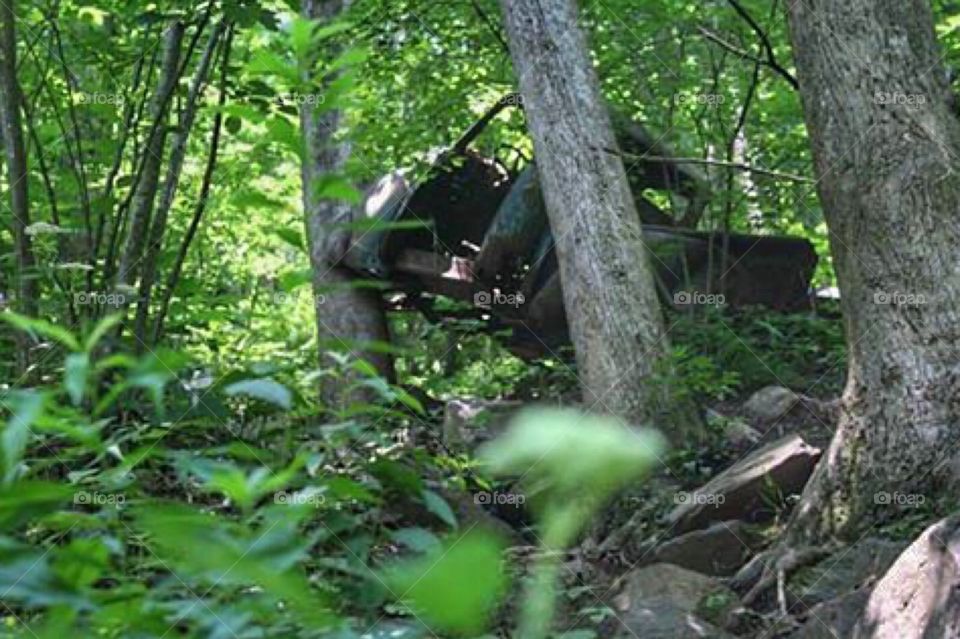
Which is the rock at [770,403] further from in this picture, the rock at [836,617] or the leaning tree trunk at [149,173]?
the leaning tree trunk at [149,173]

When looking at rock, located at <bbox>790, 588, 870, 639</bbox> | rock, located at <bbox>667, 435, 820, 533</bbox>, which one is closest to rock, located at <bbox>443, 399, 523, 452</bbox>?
rock, located at <bbox>667, 435, 820, 533</bbox>

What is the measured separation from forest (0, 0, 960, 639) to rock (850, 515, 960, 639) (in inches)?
0.6

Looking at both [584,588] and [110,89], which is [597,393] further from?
[110,89]

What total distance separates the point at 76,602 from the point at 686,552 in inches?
213

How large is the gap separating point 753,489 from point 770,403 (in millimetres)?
2127

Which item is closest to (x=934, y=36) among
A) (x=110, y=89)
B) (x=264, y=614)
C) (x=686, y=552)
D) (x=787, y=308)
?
(x=686, y=552)

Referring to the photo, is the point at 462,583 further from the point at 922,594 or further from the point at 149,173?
the point at 149,173

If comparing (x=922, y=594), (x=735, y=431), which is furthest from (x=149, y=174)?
(x=735, y=431)

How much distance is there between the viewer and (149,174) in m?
5.47

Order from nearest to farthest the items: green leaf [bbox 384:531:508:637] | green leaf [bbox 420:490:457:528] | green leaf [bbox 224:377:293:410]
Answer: green leaf [bbox 384:531:508:637]
green leaf [bbox 224:377:293:410]
green leaf [bbox 420:490:457:528]

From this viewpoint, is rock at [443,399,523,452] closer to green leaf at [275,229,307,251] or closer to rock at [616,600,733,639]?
rock at [616,600,733,639]

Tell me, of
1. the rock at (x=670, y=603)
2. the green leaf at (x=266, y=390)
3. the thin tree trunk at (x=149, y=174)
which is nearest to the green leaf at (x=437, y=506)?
the green leaf at (x=266, y=390)

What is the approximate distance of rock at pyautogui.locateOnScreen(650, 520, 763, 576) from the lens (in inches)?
243

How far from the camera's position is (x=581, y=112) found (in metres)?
7.79
